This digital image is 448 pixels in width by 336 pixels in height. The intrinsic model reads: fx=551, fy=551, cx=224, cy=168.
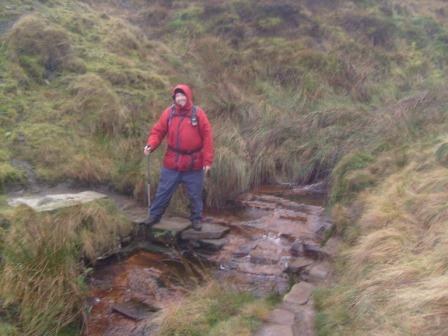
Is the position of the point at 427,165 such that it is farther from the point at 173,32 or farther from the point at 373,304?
the point at 173,32

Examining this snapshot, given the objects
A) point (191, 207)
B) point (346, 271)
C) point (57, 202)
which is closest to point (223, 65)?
point (191, 207)

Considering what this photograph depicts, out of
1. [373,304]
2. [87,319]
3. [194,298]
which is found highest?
[373,304]

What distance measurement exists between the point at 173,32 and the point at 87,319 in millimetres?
10849

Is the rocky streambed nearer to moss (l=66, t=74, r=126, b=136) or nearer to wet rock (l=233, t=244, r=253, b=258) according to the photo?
wet rock (l=233, t=244, r=253, b=258)

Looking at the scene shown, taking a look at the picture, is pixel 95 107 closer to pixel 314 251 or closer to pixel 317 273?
pixel 314 251

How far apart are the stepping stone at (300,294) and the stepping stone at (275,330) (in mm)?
536

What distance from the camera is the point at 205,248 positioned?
6840 mm

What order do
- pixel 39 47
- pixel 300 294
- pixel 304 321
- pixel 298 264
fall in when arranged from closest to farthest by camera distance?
1. pixel 304 321
2. pixel 300 294
3. pixel 298 264
4. pixel 39 47

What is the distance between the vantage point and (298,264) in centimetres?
606

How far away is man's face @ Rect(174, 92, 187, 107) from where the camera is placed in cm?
664

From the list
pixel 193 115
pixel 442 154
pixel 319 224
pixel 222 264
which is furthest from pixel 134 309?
pixel 442 154

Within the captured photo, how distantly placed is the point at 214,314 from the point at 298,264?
1.74 metres

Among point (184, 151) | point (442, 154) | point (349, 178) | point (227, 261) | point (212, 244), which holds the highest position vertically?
point (442, 154)

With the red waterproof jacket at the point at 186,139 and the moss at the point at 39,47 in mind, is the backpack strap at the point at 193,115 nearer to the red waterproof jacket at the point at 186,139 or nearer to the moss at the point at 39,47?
the red waterproof jacket at the point at 186,139
